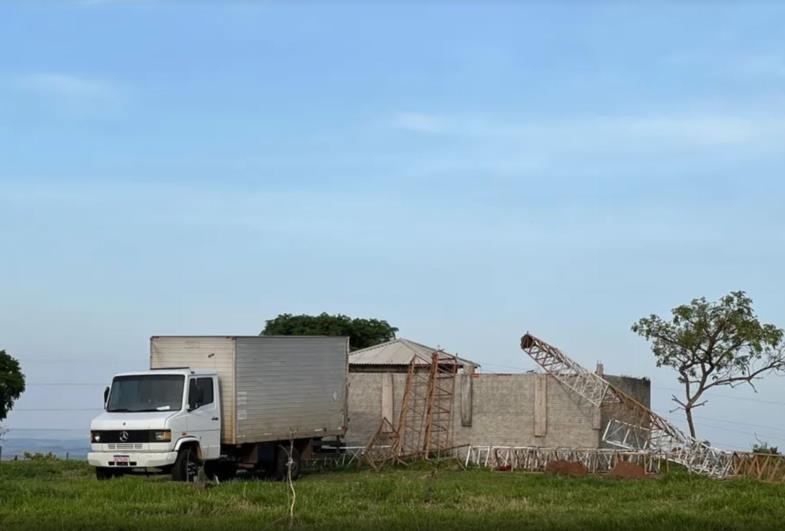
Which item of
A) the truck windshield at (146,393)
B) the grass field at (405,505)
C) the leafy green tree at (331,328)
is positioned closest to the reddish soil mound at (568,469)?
the grass field at (405,505)

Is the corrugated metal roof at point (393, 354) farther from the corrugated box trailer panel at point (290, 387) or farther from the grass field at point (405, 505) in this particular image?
the grass field at point (405, 505)

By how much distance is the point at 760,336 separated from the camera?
40156 millimetres

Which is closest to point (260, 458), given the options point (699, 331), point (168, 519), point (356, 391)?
point (356, 391)

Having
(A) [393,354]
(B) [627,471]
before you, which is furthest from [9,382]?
(B) [627,471]

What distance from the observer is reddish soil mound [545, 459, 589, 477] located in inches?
1177

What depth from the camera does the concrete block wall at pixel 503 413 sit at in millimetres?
34906

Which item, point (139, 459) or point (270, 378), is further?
point (270, 378)

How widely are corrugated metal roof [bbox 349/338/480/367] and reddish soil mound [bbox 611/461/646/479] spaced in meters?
15.0

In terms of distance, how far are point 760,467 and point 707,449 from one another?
1.89 m

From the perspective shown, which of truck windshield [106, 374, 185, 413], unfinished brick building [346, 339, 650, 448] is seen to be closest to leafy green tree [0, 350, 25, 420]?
unfinished brick building [346, 339, 650, 448]

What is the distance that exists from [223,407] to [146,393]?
218cm

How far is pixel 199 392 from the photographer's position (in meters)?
28.3

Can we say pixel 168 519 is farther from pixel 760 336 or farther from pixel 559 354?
pixel 760 336

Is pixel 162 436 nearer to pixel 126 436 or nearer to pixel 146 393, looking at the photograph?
pixel 126 436
